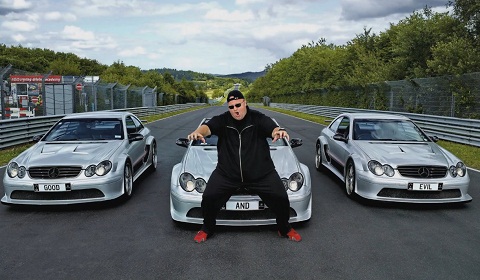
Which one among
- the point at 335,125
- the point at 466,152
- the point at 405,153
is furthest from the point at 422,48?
the point at 405,153

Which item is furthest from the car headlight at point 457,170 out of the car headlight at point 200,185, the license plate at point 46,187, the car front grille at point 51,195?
the license plate at point 46,187

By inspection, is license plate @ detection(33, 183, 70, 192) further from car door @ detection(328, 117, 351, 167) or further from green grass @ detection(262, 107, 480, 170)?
green grass @ detection(262, 107, 480, 170)

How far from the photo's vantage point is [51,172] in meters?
5.85

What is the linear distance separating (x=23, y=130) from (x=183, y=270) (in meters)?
11.3

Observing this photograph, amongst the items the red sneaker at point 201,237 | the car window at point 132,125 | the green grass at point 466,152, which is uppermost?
the car window at point 132,125

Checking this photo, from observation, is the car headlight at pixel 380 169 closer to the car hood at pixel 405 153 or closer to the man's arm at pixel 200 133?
the car hood at pixel 405 153

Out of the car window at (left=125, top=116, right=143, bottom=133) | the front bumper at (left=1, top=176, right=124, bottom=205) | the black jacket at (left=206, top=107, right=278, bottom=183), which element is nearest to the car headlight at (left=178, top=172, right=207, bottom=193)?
the black jacket at (left=206, top=107, right=278, bottom=183)

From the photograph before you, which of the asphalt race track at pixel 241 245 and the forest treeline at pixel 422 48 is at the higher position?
the forest treeline at pixel 422 48

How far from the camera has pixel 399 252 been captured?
4438mm

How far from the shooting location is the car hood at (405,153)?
20.5 feet

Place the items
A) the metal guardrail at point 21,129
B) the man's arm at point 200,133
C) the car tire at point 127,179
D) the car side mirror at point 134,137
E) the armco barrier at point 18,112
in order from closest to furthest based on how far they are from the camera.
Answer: the man's arm at point 200,133, the car tire at point 127,179, the car side mirror at point 134,137, the metal guardrail at point 21,129, the armco barrier at point 18,112

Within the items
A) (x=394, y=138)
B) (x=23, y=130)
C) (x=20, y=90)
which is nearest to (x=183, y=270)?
(x=394, y=138)

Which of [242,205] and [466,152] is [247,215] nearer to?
[242,205]

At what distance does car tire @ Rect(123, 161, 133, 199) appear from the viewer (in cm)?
648
